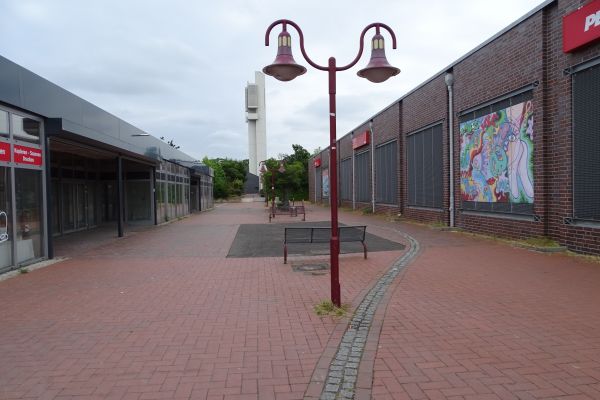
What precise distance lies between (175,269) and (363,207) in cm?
2122

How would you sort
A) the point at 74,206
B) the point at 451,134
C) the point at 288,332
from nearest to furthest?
the point at 288,332, the point at 451,134, the point at 74,206

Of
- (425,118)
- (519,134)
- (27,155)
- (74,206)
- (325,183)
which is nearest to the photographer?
(27,155)

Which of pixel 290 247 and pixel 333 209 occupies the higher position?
pixel 333 209

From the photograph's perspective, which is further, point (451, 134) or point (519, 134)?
point (451, 134)

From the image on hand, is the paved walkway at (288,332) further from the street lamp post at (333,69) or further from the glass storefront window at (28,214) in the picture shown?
the glass storefront window at (28,214)

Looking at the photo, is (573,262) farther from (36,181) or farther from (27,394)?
(36,181)

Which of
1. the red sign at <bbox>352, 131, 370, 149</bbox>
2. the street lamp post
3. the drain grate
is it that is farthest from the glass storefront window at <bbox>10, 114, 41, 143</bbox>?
the red sign at <bbox>352, 131, 370, 149</bbox>

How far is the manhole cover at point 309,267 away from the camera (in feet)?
30.1

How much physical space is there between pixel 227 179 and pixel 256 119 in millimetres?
11199

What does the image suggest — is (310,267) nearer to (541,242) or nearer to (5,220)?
(541,242)

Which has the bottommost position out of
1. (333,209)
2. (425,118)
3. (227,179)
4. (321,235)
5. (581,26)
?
(321,235)

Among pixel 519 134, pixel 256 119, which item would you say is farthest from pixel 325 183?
pixel 256 119

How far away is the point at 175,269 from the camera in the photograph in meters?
9.70

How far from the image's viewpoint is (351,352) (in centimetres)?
461
